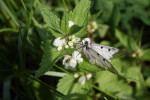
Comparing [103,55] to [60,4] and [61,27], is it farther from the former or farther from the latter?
[60,4]

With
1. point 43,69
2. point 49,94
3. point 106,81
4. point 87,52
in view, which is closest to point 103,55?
point 87,52

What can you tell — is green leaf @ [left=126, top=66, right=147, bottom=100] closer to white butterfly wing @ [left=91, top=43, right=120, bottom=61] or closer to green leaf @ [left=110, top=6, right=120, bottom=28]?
green leaf @ [left=110, top=6, right=120, bottom=28]

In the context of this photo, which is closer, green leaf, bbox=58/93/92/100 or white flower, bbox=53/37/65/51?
white flower, bbox=53/37/65/51

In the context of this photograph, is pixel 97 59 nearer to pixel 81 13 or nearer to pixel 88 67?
pixel 88 67

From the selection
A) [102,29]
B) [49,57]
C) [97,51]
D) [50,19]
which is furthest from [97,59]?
[102,29]

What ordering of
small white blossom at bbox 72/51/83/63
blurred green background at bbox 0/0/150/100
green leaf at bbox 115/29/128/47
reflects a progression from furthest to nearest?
green leaf at bbox 115/29/128/47, blurred green background at bbox 0/0/150/100, small white blossom at bbox 72/51/83/63

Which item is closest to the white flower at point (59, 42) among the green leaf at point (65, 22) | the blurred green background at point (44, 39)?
the green leaf at point (65, 22)

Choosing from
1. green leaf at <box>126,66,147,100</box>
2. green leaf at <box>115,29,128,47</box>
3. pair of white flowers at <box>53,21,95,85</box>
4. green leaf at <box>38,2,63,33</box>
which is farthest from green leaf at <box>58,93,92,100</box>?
green leaf at <box>115,29,128,47</box>
